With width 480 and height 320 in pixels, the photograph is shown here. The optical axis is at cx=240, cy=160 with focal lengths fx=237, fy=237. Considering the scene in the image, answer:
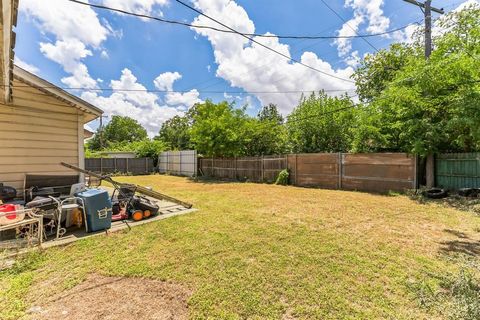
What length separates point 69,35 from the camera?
6648 mm

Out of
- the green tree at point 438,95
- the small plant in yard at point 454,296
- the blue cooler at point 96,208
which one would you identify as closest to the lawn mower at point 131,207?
the blue cooler at point 96,208

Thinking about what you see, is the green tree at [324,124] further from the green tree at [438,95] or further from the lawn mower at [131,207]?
the lawn mower at [131,207]

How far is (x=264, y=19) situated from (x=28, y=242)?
9006mm

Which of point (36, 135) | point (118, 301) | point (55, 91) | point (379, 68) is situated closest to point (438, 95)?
point (118, 301)

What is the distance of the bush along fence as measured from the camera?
8875 mm

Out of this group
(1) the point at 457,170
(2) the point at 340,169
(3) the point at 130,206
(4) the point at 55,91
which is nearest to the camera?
(4) the point at 55,91

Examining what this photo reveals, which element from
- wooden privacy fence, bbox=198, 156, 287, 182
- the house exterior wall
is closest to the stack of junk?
the house exterior wall

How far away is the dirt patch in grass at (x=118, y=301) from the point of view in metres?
2.19

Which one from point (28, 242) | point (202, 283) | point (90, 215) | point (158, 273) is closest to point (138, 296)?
point (158, 273)

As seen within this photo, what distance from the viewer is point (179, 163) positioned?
2006 centimetres

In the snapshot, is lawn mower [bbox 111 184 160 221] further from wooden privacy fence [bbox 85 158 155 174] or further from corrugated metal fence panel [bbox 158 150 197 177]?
wooden privacy fence [bbox 85 158 155 174]

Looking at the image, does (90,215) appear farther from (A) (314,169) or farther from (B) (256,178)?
(B) (256,178)

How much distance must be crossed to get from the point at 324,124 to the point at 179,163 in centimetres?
1208

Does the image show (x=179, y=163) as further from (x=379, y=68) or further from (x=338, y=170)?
(x=379, y=68)
